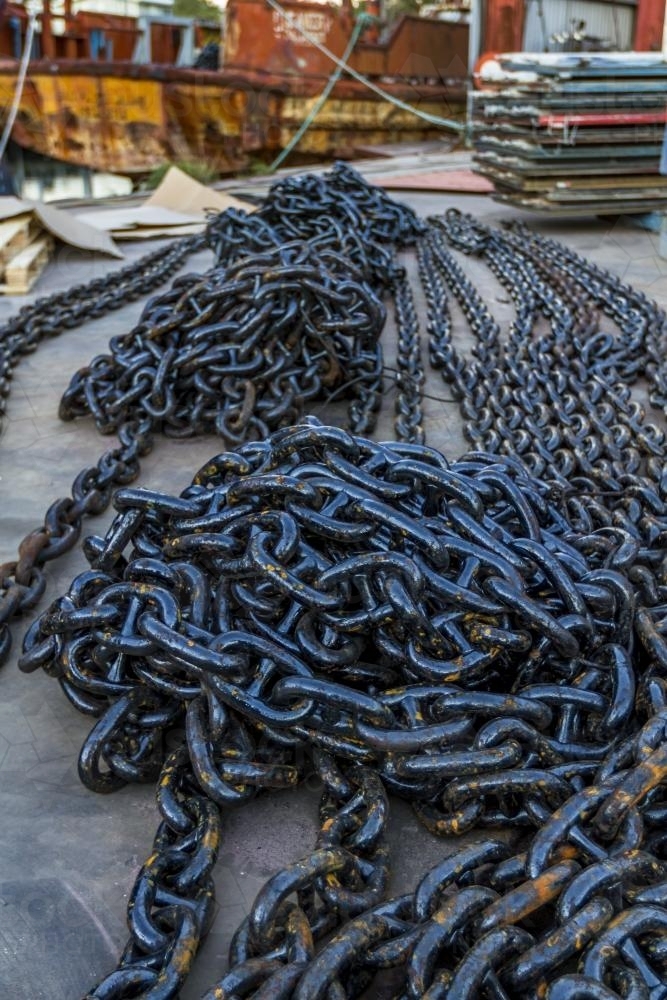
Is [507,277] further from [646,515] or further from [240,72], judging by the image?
[240,72]

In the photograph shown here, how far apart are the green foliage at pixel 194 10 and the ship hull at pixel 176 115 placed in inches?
975

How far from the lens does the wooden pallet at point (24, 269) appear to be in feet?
19.0

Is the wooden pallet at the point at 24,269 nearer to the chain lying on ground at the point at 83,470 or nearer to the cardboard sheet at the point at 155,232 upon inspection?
the chain lying on ground at the point at 83,470

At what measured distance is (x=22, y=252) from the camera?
20.4 feet

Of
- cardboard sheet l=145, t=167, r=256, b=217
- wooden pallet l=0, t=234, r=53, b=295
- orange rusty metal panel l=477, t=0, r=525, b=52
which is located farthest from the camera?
orange rusty metal panel l=477, t=0, r=525, b=52

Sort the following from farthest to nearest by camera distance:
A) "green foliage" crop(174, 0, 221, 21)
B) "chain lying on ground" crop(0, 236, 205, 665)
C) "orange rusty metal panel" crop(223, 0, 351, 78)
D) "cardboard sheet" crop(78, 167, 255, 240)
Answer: "green foliage" crop(174, 0, 221, 21), "orange rusty metal panel" crop(223, 0, 351, 78), "cardboard sheet" crop(78, 167, 255, 240), "chain lying on ground" crop(0, 236, 205, 665)

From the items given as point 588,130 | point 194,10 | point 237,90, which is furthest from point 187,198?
point 194,10

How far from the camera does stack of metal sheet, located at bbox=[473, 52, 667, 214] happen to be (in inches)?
285

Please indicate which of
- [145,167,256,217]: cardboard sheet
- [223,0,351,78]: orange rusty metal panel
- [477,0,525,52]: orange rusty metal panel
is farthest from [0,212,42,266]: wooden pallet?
[223,0,351,78]: orange rusty metal panel

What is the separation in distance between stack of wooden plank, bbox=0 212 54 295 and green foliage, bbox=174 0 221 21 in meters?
34.1

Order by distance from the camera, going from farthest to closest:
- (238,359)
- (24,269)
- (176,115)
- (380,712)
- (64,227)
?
1. (176,115)
2. (64,227)
3. (24,269)
4. (238,359)
5. (380,712)

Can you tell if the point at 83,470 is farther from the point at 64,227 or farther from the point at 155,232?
the point at 155,232

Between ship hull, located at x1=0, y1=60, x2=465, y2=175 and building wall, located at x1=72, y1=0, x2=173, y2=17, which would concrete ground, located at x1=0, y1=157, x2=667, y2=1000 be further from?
building wall, located at x1=72, y1=0, x2=173, y2=17

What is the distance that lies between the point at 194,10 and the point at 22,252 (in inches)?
1430
